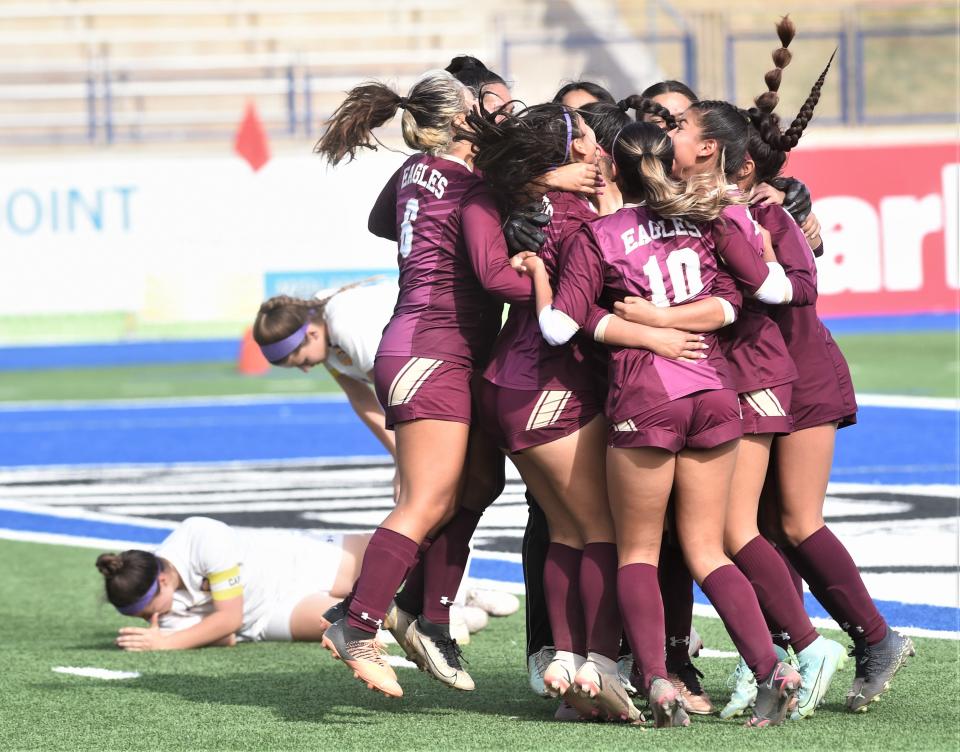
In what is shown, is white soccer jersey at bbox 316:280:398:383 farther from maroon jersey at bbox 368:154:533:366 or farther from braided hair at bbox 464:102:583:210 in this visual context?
braided hair at bbox 464:102:583:210

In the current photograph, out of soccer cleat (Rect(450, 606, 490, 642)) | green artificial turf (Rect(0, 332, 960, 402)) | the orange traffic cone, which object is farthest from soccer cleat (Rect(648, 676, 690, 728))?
the orange traffic cone

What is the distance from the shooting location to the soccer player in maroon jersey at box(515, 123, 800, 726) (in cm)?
471

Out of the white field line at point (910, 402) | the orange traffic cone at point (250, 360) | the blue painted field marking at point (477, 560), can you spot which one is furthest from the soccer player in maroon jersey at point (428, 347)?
the orange traffic cone at point (250, 360)

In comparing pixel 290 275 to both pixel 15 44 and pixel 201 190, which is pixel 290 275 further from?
pixel 15 44

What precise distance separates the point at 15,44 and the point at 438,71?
21574 mm

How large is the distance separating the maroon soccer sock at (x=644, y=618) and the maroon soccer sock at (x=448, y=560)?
2.41ft

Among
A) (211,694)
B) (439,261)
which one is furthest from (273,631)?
(439,261)

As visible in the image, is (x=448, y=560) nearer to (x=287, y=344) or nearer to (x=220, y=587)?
(x=220, y=587)

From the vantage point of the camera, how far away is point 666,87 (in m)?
5.83

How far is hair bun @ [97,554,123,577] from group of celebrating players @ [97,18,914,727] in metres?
1.48

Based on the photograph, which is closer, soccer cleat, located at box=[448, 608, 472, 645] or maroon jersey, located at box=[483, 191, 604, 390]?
maroon jersey, located at box=[483, 191, 604, 390]

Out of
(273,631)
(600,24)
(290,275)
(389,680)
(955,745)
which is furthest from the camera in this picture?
(600,24)

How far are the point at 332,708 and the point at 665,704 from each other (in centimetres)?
120

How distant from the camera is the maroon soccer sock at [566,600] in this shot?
5.00 m
